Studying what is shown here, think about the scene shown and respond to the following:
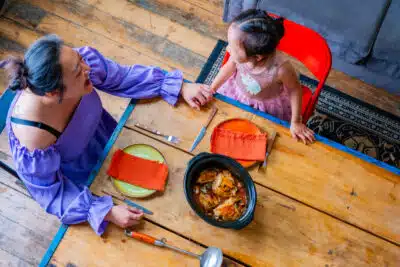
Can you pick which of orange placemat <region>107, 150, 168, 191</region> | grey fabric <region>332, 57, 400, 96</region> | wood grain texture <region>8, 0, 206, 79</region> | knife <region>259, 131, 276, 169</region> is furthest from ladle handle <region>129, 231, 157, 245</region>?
grey fabric <region>332, 57, 400, 96</region>

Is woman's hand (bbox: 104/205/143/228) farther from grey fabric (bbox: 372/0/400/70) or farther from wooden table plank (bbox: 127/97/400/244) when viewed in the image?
grey fabric (bbox: 372/0/400/70)

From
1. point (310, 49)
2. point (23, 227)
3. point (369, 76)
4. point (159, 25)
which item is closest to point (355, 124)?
point (369, 76)

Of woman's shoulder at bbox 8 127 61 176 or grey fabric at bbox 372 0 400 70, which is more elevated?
grey fabric at bbox 372 0 400 70

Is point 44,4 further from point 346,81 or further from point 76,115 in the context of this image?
point 346,81

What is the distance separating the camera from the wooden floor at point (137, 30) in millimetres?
2352

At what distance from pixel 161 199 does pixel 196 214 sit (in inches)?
4.7

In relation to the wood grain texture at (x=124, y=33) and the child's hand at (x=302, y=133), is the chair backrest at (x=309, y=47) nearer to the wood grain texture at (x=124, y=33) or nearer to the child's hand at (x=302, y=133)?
the child's hand at (x=302, y=133)

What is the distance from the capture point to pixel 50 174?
123cm

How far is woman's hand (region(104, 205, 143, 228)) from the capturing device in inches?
45.3

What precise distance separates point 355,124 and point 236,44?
3.93ft

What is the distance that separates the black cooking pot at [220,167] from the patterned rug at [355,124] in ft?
3.70

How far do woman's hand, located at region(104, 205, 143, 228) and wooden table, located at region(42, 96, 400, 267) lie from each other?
3 centimetres

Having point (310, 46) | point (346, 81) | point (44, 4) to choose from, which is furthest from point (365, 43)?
point (44, 4)

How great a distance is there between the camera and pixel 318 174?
127cm
